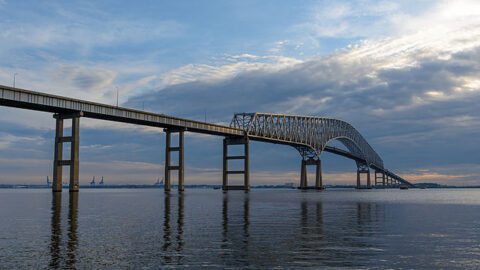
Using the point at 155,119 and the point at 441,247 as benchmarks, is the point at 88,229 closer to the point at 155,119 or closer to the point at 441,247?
the point at 441,247

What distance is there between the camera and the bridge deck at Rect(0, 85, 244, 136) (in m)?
84.6

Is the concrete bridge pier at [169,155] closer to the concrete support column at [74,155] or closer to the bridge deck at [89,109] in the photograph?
the bridge deck at [89,109]

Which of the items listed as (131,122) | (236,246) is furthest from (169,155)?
(236,246)

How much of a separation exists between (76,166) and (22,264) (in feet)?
270

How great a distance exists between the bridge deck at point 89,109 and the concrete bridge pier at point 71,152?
2.21m

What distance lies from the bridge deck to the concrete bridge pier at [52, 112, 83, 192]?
2208 millimetres

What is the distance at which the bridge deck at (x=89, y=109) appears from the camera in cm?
8456

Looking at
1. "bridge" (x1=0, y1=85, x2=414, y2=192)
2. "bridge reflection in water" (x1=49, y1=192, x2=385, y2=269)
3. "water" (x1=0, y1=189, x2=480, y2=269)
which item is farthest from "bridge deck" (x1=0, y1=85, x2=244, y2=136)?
"bridge reflection in water" (x1=49, y1=192, x2=385, y2=269)

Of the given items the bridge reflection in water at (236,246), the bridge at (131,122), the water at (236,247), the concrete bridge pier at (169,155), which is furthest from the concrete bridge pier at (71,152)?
the bridge reflection in water at (236,246)

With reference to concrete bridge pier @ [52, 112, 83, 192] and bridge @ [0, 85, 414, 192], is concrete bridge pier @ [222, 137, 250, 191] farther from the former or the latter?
concrete bridge pier @ [52, 112, 83, 192]

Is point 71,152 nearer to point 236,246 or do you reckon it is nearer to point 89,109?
point 89,109

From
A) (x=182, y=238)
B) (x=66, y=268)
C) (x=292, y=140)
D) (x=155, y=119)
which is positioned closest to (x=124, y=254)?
(x=66, y=268)

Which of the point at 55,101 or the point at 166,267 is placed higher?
the point at 55,101

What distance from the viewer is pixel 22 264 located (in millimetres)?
14148
